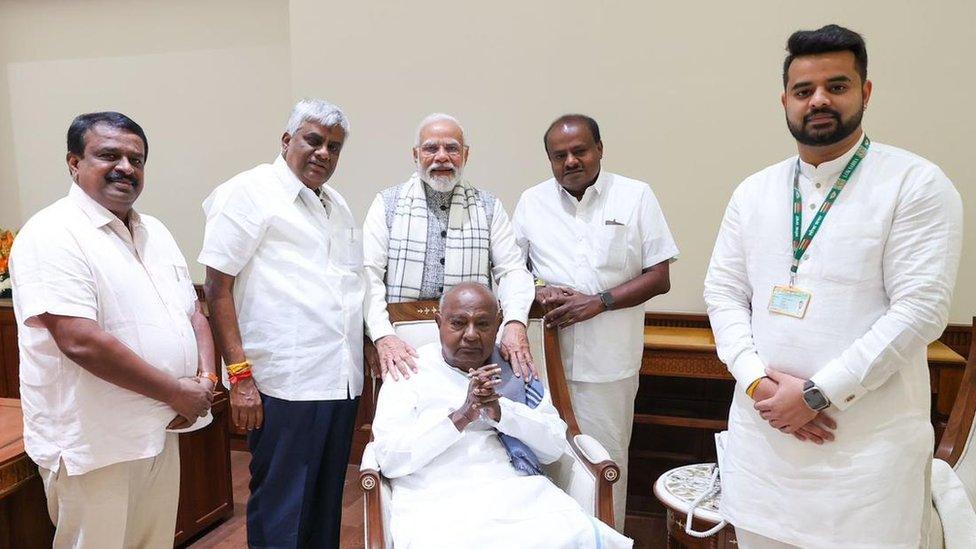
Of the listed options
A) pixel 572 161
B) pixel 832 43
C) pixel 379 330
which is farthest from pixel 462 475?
pixel 832 43

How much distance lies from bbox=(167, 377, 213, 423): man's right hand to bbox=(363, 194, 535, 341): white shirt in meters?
0.53

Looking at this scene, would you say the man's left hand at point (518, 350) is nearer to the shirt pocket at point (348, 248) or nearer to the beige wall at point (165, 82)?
the shirt pocket at point (348, 248)

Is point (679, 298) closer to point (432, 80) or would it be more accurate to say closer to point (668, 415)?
point (668, 415)

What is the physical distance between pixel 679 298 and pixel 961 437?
1.45 metres

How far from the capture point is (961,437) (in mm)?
1912

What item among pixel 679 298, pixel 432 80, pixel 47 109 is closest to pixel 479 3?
pixel 432 80

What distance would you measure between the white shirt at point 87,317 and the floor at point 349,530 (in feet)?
3.90

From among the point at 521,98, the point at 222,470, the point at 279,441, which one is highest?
the point at 521,98

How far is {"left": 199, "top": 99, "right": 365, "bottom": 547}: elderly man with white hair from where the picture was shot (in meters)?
1.98

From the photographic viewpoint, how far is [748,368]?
152 cm

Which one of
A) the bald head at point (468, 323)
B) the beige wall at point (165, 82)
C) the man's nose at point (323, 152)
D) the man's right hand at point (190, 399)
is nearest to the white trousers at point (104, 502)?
the man's right hand at point (190, 399)

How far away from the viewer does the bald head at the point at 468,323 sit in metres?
1.89

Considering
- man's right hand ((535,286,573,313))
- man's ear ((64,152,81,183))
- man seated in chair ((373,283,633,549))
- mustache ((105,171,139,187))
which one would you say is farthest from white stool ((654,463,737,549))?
man's ear ((64,152,81,183))

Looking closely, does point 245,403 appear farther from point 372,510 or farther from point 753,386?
point 753,386
